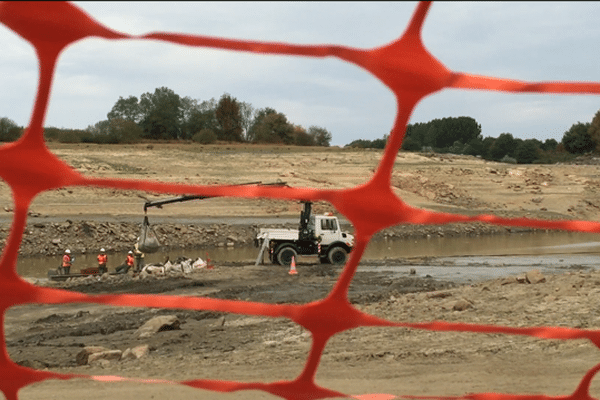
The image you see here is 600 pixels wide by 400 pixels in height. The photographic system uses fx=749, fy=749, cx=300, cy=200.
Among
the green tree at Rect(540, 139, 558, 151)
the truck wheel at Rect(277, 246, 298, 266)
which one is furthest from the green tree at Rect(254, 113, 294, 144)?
the truck wheel at Rect(277, 246, 298, 266)

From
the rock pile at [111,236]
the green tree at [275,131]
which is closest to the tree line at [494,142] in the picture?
the green tree at [275,131]

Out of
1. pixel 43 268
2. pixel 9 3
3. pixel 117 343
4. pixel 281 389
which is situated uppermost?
pixel 9 3

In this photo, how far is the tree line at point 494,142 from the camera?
206 ft

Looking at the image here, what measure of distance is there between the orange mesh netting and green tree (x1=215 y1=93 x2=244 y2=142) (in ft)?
183

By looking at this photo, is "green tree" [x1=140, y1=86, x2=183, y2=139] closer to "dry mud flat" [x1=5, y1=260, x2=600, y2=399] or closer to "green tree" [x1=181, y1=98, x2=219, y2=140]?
"green tree" [x1=181, y1=98, x2=219, y2=140]

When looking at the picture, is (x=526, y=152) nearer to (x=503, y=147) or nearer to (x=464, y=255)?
(x=503, y=147)

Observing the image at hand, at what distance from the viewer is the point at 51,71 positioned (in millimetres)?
2529

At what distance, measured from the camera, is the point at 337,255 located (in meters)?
20.3

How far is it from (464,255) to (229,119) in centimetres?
3808

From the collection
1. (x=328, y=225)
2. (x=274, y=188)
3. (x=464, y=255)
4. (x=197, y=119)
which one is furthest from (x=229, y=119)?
(x=274, y=188)

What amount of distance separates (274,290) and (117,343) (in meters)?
5.74

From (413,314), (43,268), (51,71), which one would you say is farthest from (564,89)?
(43,268)

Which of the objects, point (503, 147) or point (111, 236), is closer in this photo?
point (111, 236)

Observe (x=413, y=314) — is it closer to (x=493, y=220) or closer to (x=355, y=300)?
(x=355, y=300)
